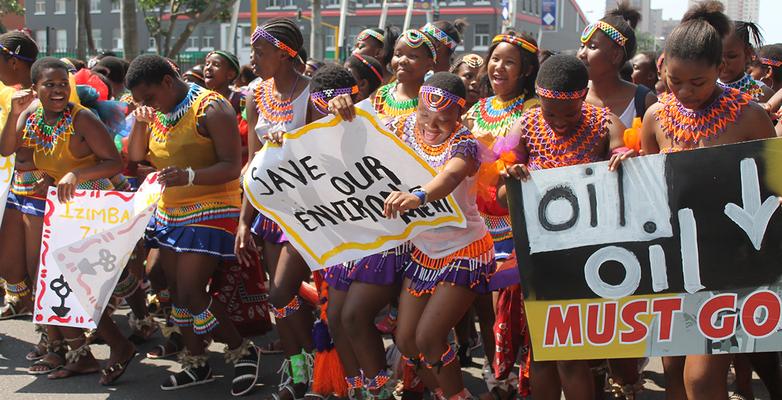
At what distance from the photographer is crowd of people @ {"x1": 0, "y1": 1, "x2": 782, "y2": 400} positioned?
13.1ft

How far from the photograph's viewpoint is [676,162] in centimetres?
362

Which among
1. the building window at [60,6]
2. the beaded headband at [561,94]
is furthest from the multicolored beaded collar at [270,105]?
the building window at [60,6]

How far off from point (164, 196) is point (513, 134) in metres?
2.23

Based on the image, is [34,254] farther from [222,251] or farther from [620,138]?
[620,138]

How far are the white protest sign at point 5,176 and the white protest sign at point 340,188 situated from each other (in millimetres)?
2162

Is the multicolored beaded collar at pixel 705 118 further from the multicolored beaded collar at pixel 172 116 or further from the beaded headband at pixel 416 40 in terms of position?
the multicolored beaded collar at pixel 172 116

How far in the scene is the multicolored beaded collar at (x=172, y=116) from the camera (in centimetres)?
514

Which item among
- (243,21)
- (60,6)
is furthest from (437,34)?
(60,6)

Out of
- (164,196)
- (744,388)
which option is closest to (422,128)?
(164,196)

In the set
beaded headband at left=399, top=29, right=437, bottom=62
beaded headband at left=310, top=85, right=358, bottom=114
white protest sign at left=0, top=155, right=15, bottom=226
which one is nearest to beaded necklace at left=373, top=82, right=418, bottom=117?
beaded headband at left=399, top=29, right=437, bottom=62

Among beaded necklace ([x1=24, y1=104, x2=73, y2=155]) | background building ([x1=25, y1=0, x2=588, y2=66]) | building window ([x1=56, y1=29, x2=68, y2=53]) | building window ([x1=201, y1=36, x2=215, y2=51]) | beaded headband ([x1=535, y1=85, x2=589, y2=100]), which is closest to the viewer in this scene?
beaded headband ([x1=535, y1=85, x2=589, y2=100])

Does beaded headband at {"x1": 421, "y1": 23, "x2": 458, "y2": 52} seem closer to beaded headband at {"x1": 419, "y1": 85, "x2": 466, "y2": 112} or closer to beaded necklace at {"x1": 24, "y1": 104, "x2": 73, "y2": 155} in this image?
beaded headband at {"x1": 419, "y1": 85, "x2": 466, "y2": 112}

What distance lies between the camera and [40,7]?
6600 centimetres

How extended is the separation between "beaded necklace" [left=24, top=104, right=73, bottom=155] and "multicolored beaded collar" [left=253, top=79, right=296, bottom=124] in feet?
4.01
